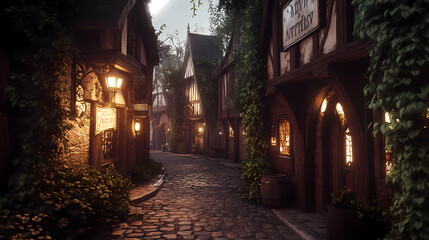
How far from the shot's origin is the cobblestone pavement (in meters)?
5.45

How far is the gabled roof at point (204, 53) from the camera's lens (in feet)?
69.7

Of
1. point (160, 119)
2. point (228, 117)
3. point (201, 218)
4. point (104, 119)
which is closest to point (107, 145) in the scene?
point (104, 119)

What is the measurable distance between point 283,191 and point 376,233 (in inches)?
121

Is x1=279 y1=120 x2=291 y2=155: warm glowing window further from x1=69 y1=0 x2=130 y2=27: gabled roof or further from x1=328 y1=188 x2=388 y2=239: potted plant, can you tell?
x1=69 y1=0 x2=130 y2=27: gabled roof

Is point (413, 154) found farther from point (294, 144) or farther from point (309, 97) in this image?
point (294, 144)

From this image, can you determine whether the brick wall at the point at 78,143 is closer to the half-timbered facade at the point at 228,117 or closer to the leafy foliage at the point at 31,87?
the leafy foliage at the point at 31,87

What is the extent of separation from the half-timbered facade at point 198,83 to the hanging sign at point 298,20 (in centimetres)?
1355

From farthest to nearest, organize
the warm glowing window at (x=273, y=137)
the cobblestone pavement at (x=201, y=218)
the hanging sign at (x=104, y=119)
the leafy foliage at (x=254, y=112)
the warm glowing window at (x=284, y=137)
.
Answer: the warm glowing window at (x=273, y=137)
the leafy foliage at (x=254, y=112)
the warm glowing window at (x=284, y=137)
the hanging sign at (x=104, y=119)
the cobblestone pavement at (x=201, y=218)

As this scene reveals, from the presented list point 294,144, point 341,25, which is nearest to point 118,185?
point 294,144

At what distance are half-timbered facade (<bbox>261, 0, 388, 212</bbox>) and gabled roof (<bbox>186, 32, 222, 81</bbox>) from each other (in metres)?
13.3

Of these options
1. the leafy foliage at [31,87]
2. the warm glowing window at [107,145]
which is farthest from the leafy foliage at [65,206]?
the warm glowing window at [107,145]

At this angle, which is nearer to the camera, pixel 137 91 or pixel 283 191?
pixel 283 191

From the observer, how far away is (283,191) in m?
7.16

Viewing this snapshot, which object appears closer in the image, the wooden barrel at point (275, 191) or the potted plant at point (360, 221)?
the potted plant at point (360, 221)
